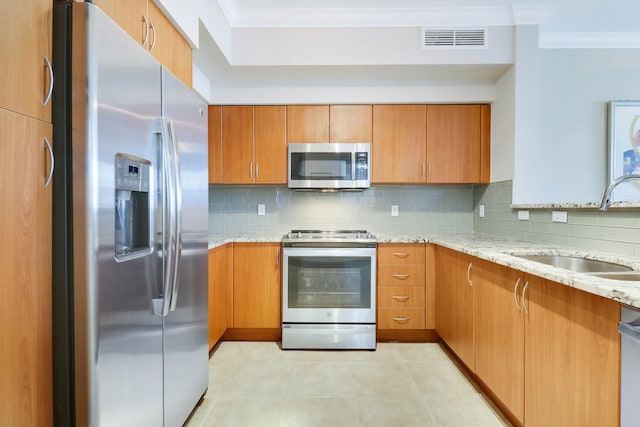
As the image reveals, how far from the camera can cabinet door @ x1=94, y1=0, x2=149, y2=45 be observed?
1289 mm

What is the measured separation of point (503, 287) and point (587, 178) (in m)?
2.08

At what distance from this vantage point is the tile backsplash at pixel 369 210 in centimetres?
354

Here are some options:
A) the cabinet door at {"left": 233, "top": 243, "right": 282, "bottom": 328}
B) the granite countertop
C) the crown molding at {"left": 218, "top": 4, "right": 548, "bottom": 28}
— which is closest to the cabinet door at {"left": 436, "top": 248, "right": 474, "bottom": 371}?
the granite countertop

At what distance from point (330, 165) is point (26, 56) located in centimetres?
238

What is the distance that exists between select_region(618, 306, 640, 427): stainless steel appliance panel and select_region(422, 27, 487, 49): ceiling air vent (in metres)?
2.39

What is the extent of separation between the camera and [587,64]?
3.12 m

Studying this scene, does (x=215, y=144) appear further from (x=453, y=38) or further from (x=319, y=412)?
(x=319, y=412)

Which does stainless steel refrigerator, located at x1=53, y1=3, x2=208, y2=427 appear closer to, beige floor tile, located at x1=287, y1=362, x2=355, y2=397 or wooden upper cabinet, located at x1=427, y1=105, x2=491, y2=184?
beige floor tile, located at x1=287, y1=362, x2=355, y2=397

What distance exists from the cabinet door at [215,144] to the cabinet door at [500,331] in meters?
2.29

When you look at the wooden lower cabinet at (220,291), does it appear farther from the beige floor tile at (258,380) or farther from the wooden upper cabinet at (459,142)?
the wooden upper cabinet at (459,142)

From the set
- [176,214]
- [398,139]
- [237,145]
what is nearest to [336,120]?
[398,139]

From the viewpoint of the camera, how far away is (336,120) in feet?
10.5

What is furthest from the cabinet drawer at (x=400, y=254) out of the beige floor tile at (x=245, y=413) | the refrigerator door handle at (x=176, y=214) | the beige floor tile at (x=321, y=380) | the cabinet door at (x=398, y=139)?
the refrigerator door handle at (x=176, y=214)

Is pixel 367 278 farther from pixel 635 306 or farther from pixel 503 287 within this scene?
pixel 635 306
